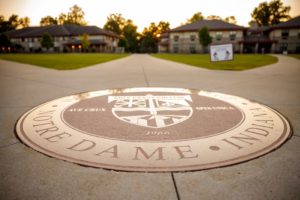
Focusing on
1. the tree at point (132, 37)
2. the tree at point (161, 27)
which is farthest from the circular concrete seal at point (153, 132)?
the tree at point (161, 27)

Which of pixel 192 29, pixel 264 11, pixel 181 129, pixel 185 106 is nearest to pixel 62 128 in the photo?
pixel 181 129

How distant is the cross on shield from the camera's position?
3.82 m

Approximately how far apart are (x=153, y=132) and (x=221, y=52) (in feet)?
28.5

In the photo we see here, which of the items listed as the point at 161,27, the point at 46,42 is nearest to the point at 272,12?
the point at 161,27

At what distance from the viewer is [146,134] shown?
3.22m

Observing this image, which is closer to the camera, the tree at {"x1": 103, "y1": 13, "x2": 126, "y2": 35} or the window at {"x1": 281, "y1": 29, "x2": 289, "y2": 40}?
the window at {"x1": 281, "y1": 29, "x2": 289, "y2": 40}

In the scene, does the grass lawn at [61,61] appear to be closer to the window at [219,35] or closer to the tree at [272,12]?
the window at [219,35]

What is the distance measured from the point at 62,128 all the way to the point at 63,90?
355 cm

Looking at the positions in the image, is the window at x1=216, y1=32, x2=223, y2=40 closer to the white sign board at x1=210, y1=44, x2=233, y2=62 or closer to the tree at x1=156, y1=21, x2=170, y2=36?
the tree at x1=156, y1=21, x2=170, y2=36

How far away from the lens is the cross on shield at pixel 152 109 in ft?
12.5

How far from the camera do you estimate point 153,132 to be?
10.8ft

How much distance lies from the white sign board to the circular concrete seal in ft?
19.1

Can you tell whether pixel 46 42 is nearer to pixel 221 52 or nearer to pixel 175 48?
pixel 175 48

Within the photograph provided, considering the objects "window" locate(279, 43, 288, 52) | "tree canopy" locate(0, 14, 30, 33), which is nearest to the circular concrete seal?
"window" locate(279, 43, 288, 52)
